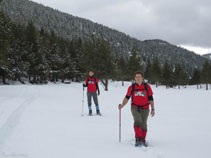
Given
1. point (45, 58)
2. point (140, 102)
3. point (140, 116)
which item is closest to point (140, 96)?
point (140, 102)

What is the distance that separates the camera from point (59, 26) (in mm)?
169750

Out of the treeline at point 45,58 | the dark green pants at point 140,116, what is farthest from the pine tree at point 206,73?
the dark green pants at point 140,116

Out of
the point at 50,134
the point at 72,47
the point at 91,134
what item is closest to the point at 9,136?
the point at 50,134

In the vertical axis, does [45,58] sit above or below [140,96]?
above

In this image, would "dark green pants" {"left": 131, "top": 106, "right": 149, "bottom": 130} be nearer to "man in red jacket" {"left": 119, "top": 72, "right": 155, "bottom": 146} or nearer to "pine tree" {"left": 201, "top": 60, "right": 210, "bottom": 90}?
"man in red jacket" {"left": 119, "top": 72, "right": 155, "bottom": 146}

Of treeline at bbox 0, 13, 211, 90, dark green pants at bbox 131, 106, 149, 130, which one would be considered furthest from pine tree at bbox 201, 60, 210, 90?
dark green pants at bbox 131, 106, 149, 130

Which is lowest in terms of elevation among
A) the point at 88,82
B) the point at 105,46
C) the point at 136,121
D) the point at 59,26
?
the point at 136,121

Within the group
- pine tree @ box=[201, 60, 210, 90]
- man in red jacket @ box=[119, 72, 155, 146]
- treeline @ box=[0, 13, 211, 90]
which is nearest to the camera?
man in red jacket @ box=[119, 72, 155, 146]

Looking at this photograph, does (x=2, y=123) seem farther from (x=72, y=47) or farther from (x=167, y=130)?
(x=72, y=47)

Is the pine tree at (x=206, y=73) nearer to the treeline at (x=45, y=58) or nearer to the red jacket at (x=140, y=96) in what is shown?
the treeline at (x=45, y=58)

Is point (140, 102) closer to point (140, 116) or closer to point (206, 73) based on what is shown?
point (140, 116)

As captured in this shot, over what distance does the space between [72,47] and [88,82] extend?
51.4m

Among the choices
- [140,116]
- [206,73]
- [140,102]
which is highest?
[206,73]

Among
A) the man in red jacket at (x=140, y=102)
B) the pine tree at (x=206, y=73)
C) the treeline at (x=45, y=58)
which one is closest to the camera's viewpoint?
the man in red jacket at (x=140, y=102)
